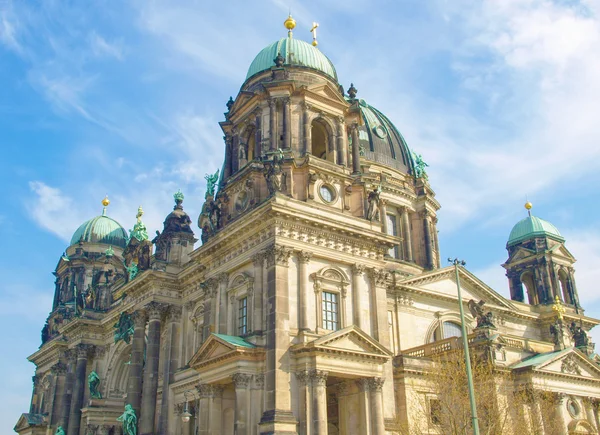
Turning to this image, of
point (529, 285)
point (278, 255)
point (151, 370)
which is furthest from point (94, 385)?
point (529, 285)

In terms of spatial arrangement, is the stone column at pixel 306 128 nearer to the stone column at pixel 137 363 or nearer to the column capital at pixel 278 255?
the column capital at pixel 278 255

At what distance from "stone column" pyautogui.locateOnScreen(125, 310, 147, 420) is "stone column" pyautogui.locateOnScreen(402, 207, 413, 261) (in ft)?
74.9

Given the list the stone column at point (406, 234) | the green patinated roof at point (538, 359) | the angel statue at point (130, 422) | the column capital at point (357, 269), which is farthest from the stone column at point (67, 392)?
the green patinated roof at point (538, 359)

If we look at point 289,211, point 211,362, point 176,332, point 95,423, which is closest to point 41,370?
point 95,423

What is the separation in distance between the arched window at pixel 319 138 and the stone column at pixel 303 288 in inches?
323

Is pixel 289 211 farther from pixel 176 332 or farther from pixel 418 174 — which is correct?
pixel 418 174

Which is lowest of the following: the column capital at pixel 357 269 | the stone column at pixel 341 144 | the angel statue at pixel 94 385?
the angel statue at pixel 94 385

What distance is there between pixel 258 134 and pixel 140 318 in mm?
16032

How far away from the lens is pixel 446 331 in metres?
45.9

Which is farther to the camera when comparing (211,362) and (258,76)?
(258,76)

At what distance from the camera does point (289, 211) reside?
34.2m

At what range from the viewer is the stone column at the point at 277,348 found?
30.7 meters

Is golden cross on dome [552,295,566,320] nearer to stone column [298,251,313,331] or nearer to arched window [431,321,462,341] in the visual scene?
arched window [431,321,462,341]

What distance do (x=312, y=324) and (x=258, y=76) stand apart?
16.9 meters
